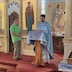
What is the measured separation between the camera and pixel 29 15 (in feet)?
29.8

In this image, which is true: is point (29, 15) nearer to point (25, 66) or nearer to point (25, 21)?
point (25, 21)

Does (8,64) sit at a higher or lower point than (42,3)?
lower

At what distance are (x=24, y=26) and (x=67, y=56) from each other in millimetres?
3164

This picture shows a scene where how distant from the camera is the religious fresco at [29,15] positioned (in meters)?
8.97

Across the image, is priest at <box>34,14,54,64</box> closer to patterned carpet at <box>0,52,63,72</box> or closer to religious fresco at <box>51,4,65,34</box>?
patterned carpet at <box>0,52,63,72</box>

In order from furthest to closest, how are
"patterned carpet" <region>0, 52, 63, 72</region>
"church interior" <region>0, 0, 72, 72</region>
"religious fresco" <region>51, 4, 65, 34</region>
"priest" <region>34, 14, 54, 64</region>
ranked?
"religious fresco" <region>51, 4, 65, 34</region>, "church interior" <region>0, 0, 72, 72</region>, "priest" <region>34, 14, 54, 64</region>, "patterned carpet" <region>0, 52, 63, 72</region>

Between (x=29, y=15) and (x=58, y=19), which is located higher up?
(x=29, y=15)

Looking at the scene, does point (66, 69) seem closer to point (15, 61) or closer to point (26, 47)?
point (15, 61)

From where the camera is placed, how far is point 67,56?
21.6 feet

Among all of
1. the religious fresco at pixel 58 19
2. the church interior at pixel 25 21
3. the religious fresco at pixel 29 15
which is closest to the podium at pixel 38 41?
the church interior at pixel 25 21

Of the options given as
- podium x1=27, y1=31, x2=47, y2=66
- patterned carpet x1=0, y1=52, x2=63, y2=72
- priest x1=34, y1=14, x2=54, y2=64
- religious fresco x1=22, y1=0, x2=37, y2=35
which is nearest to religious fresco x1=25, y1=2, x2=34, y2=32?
religious fresco x1=22, y1=0, x2=37, y2=35

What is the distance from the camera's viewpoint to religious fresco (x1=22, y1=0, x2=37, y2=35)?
8969mm

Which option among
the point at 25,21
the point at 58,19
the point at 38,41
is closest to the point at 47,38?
the point at 38,41

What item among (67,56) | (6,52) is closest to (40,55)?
(67,56)
